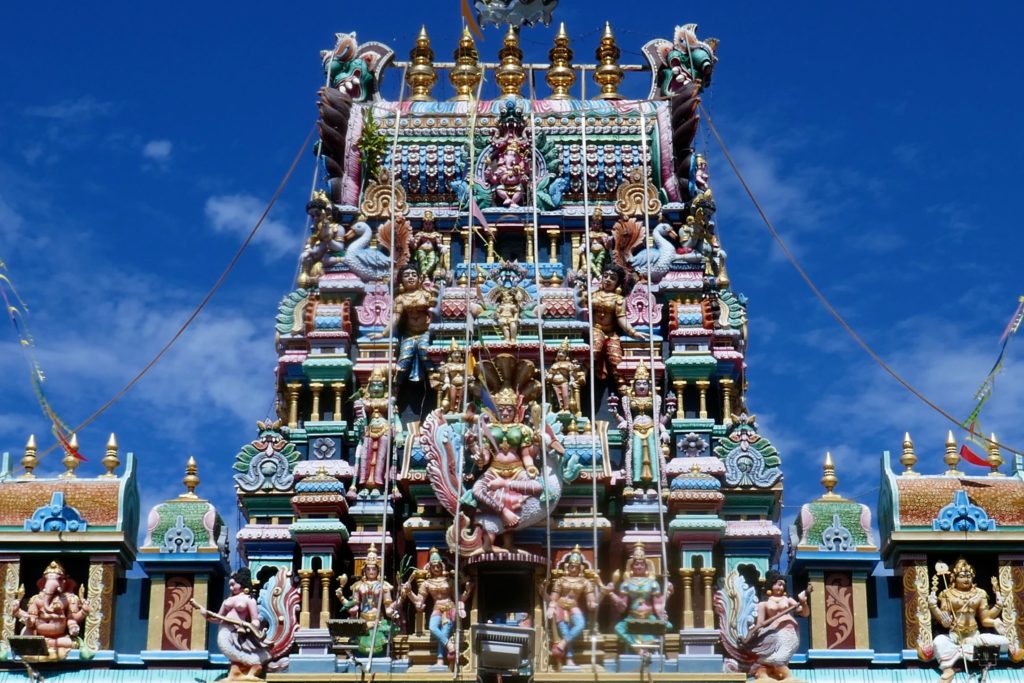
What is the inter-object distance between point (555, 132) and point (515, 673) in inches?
474

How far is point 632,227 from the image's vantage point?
4497 cm

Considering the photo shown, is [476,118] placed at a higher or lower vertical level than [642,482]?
higher

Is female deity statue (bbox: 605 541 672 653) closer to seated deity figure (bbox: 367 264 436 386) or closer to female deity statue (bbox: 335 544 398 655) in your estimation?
female deity statue (bbox: 335 544 398 655)

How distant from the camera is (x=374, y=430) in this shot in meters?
42.0

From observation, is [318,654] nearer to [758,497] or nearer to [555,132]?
[758,497]

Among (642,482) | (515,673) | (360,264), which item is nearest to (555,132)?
(360,264)

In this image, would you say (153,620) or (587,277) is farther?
(587,277)

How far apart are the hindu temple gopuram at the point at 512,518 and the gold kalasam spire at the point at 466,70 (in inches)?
171

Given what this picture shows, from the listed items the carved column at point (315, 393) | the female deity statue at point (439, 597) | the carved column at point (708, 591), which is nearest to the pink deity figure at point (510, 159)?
the carved column at point (315, 393)

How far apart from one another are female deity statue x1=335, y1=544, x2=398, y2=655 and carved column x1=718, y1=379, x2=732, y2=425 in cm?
680

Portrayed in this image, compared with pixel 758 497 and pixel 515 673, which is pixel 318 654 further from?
pixel 758 497

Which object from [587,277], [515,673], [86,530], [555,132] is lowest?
[515,673]

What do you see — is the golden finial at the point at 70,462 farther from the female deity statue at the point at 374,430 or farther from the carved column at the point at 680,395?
the carved column at the point at 680,395

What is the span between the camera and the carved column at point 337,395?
142 feet
